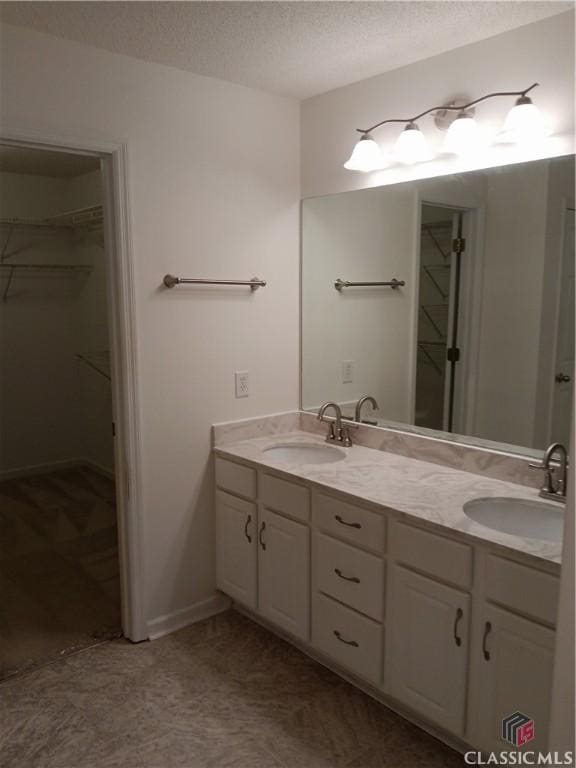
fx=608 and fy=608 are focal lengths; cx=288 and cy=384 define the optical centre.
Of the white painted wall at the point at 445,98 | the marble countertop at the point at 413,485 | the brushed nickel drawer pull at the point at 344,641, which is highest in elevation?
the white painted wall at the point at 445,98

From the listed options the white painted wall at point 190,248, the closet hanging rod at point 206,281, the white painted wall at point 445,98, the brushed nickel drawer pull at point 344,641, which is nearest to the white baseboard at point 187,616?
the white painted wall at point 190,248

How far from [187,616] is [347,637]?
2.91 feet

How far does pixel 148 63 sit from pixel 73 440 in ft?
11.3

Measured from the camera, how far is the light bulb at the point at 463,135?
7.16 ft

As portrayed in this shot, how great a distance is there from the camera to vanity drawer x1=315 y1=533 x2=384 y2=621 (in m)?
2.12

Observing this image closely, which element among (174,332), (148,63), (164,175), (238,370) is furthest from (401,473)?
(148,63)

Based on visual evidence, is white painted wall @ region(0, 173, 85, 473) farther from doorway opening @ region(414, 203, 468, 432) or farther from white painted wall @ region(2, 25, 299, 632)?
doorway opening @ region(414, 203, 468, 432)

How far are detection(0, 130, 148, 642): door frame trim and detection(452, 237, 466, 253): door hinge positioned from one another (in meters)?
1.29

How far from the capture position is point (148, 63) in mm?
2393

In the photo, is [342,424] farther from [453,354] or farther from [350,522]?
[350,522]

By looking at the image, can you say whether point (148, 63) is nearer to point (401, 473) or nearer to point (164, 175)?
point (164, 175)

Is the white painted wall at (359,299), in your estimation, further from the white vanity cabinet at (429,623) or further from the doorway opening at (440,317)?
→ the white vanity cabinet at (429,623)

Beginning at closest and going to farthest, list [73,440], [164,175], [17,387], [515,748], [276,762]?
[515,748]
[276,762]
[164,175]
[17,387]
[73,440]

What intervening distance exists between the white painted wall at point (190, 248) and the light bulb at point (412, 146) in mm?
697
